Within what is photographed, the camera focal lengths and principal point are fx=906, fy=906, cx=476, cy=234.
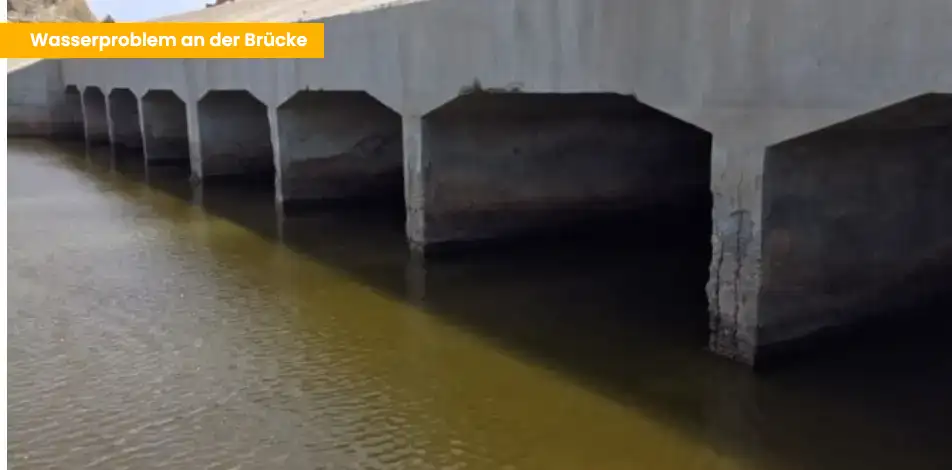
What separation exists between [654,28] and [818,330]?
7.92 ft

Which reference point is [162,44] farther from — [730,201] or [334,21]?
[730,201]

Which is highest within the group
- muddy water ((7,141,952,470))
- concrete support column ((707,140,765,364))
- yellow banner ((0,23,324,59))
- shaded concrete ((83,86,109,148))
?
yellow banner ((0,23,324,59))

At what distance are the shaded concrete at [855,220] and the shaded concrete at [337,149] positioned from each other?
25.8ft

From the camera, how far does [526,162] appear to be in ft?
33.2

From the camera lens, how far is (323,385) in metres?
6.19

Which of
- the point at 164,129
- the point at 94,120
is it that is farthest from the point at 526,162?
the point at 94,120

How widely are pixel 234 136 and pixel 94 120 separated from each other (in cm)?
1145

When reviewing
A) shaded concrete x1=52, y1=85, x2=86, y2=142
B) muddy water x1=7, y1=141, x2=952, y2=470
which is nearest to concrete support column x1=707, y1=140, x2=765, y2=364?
muddy water x1=7, y1=141, x2=952, y2=470

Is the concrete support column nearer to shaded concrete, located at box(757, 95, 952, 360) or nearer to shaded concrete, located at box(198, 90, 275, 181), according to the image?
shaded concrete, located at box(757, 95, 952, 360)

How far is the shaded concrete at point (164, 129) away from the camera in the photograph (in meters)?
19.8

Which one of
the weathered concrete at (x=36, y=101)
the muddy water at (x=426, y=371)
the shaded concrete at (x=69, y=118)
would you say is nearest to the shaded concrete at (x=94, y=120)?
the shaded concrete at (x=69, y=118)

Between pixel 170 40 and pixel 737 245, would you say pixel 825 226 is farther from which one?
pixel 170 40

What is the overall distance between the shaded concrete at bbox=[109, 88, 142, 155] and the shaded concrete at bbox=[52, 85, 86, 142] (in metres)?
4.57

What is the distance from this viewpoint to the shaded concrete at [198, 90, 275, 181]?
16094 millimetres
